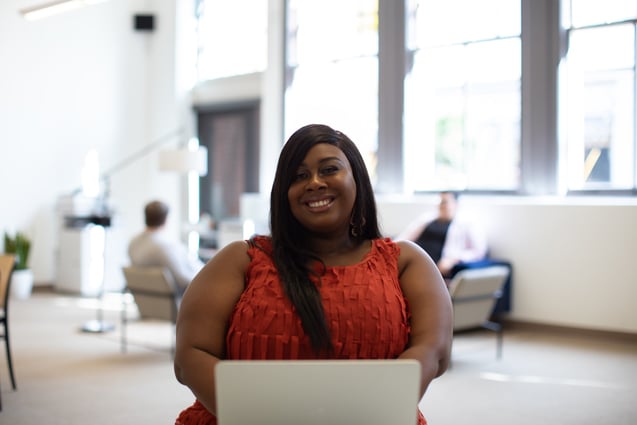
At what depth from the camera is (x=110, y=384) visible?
5.01 meters

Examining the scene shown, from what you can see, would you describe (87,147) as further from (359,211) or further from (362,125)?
(359,211)

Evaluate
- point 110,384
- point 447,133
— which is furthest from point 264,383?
point 447,133

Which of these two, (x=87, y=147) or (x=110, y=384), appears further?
(x=87, y=147)

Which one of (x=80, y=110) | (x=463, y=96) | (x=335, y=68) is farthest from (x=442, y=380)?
(x=80, y=110)

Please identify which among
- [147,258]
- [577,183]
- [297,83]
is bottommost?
[147,258]

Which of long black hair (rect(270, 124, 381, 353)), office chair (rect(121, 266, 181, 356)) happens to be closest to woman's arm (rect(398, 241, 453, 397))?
long black hair (rect(270, 124, 381, 353))

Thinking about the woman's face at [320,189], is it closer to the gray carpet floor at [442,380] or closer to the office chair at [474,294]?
the gray carpet floor at [442,380]

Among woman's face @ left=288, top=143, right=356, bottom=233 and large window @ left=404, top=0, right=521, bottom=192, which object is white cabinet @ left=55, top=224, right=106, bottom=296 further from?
woman's face @ left=288, top=143, right=356, bottom=233

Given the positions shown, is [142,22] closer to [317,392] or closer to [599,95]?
[599,95]

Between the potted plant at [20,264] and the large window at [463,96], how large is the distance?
489 centimetres

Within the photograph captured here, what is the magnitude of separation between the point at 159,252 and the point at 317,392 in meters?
5.22

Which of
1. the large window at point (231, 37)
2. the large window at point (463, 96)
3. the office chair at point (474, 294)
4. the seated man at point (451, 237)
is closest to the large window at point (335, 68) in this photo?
the large window at point (463, 96)

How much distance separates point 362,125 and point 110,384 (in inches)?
196

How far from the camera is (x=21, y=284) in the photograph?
9.30 meters
